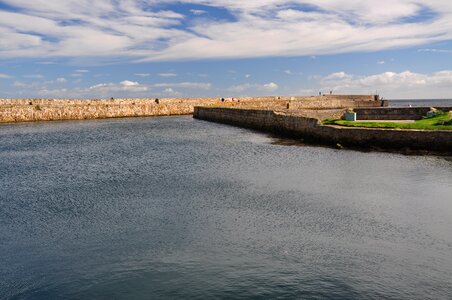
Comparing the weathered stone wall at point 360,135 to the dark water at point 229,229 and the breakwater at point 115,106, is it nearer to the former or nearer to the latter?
the dark water at point 229,229

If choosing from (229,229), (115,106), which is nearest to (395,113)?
(229,229)

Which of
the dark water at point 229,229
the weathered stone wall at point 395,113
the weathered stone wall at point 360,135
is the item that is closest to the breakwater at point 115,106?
the weathered stone wall at point 395,113

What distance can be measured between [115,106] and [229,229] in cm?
6334

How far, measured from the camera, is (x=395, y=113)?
5000 cm

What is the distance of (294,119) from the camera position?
4116 centimetres

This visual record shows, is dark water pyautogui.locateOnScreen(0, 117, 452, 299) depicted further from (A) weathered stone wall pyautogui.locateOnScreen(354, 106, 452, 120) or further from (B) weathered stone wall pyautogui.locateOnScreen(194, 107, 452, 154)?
(A) weathered stone wall pyautogui.locateOnScreen(354, 106, 452, 120)

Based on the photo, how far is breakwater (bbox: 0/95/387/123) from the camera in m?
61.8

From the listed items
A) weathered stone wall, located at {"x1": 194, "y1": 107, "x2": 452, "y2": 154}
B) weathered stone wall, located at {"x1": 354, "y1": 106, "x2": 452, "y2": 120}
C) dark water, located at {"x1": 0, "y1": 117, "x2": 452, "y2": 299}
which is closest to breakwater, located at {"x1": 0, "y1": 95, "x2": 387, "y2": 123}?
weathered stone wall, located at {"x1": 354, "y1": 106, "x2": 452, "y2": 120}

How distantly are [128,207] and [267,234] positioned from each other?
6.11 metres

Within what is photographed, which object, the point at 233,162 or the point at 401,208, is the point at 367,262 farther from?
the point at 233,162

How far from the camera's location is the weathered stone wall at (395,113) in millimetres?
48062

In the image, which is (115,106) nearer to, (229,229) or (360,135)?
(360,135)

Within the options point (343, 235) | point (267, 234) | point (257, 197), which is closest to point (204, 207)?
point (257, 197)

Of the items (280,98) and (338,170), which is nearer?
(338,170)
